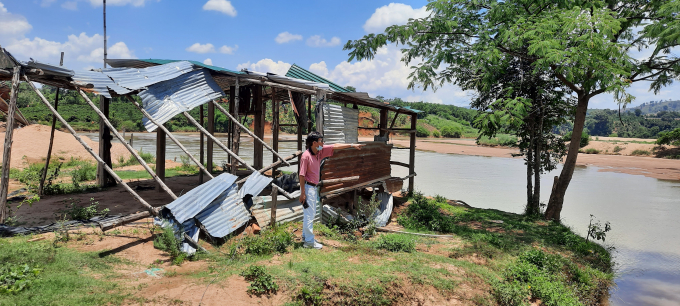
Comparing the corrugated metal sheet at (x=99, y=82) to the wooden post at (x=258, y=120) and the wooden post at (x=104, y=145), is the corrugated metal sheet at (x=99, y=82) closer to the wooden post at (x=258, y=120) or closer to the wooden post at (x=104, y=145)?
the wooden post at (x=104, y=145)

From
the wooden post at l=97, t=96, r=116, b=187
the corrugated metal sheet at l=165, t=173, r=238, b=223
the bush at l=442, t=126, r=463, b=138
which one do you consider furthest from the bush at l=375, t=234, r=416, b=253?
the bush at l=442, t=126, r=463, b=138

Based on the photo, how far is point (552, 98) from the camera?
11062 millimetres

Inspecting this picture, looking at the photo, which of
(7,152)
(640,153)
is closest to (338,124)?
(7,152)

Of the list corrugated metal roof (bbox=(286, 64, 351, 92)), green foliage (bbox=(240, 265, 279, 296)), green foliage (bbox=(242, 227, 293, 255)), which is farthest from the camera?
corrugated metal roof (bbox=(286, 64, 351, 92))

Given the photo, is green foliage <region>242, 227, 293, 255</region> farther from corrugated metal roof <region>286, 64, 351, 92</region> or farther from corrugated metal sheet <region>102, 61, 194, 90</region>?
corrugated metal roof <region>286, 64, 351, 92</region>

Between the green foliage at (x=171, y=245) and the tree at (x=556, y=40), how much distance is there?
23.2 ft

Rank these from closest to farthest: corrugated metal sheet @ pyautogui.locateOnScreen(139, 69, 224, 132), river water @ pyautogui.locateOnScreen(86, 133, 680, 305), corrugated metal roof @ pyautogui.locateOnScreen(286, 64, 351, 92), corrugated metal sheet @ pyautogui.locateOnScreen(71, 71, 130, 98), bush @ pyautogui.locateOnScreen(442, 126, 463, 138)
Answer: corrugated metal sheet @ pyautogui.locateOnScreen(71, 71, 130, 98), corrugated metal sheet @ pyautogui.locateOnScreen(139, 69, 224, 132), river water @ pyautogui.locateOnScreen(86, 133, 680, 305), corrugated metal roof @ pyautogui.locateOnScreen(286, 64, 351, 92), bush @ pyautogui.locateOnScreen(442, 126, 463, 138)

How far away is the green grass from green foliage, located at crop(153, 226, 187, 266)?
0.59 meters

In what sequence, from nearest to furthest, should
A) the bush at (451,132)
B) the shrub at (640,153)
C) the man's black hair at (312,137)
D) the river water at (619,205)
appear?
the man's black hair at (312,137), the river water at (619,205), the shrub at (640,153), the bush at (451,132)

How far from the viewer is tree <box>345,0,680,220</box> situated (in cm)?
719

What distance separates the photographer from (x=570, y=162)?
10234 millimetres

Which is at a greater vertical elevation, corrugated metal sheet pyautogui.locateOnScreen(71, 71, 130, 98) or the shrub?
corrugated metal sheet pyautogui.locateOnScreen(71, 71, 130, 98)

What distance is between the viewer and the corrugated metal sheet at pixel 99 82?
6090mm

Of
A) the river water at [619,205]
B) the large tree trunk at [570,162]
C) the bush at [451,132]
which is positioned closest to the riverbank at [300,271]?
the river water at [619,205]
